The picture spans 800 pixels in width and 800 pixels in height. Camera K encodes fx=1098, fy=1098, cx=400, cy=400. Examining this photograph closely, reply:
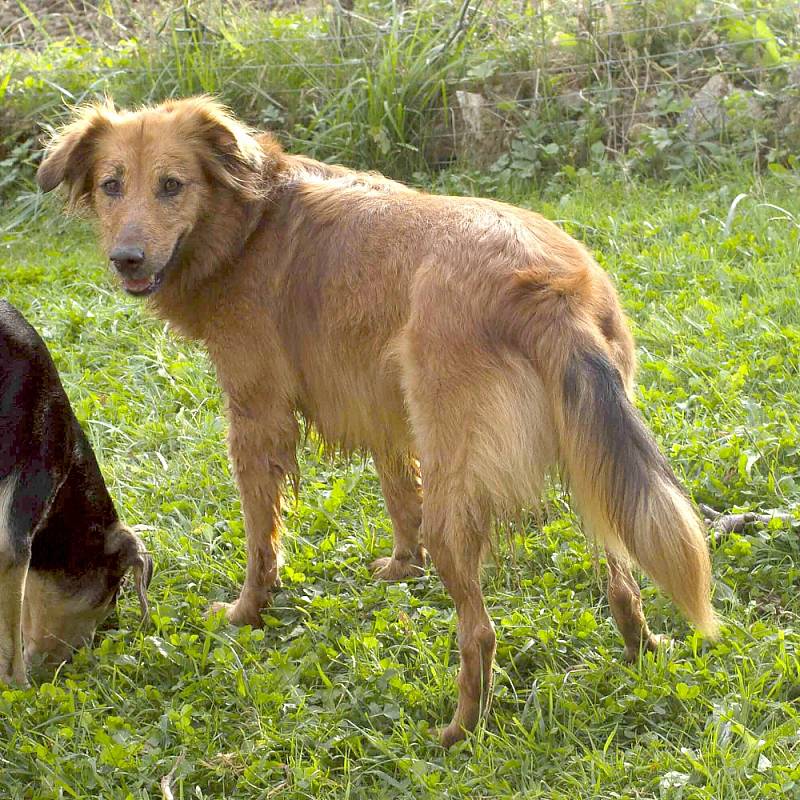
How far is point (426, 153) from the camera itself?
24.6 feet

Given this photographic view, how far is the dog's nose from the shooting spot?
369 cm

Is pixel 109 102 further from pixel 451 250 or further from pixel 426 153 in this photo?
pixel 426 153

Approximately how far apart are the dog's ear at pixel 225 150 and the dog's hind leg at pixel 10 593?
4.23 ft

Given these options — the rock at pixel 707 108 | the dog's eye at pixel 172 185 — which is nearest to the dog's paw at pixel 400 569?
the dog's eye at pixel 172 185

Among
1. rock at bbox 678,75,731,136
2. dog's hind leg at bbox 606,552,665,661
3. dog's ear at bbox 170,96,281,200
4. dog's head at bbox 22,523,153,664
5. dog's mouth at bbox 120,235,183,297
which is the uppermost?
dog's ear at bbox 170,96,281,200

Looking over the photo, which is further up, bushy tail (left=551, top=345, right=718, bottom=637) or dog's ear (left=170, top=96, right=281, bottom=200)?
dog's ear (left=170, top=96, right=281, bottom=200)

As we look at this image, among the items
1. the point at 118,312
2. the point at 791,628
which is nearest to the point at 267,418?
the point at 791,628

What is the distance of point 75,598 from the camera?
3895mm

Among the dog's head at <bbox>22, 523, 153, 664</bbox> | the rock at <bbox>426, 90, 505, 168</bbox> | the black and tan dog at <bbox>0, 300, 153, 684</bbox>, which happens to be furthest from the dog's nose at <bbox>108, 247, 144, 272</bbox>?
the rock at <bbox>426, 90, 505, 168</bbox>

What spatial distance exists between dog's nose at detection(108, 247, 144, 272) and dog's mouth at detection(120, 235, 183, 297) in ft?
0.18

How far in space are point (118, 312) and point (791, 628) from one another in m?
4.08

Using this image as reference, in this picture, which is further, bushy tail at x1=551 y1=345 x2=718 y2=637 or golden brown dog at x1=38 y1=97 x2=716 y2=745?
golden brown dog at x1=38 y1=97 x2=716 y2=745

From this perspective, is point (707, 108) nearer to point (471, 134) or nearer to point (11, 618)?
point (471, 134)

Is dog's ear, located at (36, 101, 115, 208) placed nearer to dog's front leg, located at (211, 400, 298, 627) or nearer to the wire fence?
dog's front leg, located at (211, 400, 298, 627)
